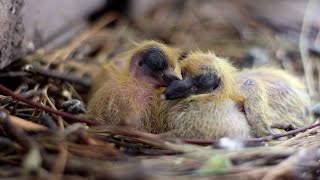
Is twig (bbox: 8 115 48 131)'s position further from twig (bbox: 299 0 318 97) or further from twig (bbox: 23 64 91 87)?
twig (bbox: 299 0 318 97)

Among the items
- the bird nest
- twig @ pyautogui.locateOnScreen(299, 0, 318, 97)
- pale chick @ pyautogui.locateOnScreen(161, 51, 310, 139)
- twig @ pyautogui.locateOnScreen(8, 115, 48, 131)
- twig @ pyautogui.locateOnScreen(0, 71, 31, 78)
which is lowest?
the bird nest

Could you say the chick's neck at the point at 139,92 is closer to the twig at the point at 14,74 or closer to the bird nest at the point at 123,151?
the bird nest at the point at 123,151

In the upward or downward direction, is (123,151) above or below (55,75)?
below

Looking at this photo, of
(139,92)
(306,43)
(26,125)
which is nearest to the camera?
(26,125)

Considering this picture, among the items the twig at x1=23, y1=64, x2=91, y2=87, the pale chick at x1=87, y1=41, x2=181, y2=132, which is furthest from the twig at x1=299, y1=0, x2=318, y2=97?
the twig at x1=23, y1=64, x2=91, y2=87

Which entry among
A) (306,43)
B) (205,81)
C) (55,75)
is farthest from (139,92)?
(306,43)

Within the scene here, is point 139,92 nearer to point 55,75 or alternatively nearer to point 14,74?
point 55,75
